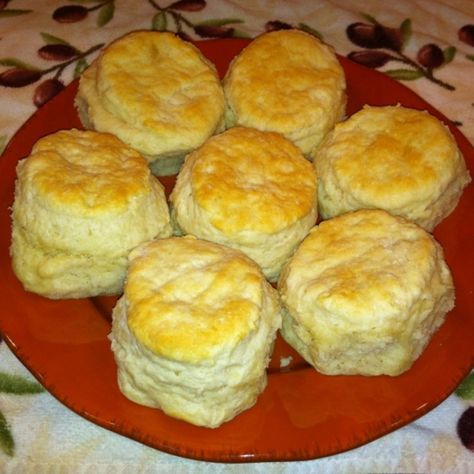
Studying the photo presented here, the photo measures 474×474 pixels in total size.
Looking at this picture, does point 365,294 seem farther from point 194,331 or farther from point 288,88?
point 288,88

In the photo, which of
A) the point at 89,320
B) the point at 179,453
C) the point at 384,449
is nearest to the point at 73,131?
the point at 89,320

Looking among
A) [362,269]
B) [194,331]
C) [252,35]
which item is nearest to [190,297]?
[194,331]

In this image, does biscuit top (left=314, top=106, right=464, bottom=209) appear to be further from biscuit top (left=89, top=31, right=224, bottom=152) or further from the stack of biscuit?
biscuit top (left=89, top=31, right=224, bottom=152)

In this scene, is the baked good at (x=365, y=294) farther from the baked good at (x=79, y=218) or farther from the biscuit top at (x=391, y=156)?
the baked good at (x=79, y=218)

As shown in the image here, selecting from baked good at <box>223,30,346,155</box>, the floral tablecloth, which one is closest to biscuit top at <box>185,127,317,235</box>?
baked good at <box>223,30,346,155</box>

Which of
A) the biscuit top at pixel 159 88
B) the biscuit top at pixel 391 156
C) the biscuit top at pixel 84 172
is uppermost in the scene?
the biscuit top at pixel 159 88

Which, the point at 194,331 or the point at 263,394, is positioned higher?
the point at 194,331

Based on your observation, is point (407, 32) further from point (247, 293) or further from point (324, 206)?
point (247, 293)

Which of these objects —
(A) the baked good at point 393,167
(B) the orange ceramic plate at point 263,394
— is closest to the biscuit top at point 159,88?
(A) the baked good at point 393,167
